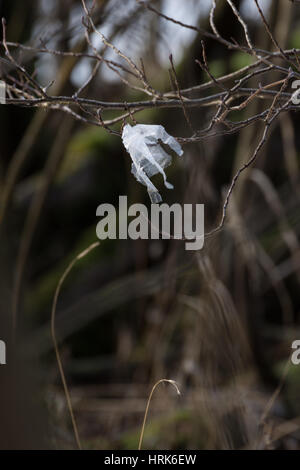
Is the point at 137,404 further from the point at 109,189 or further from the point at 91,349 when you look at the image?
the point at 109,189

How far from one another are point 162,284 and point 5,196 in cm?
70

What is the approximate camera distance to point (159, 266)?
2.59m

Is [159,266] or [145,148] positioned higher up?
[159,266]

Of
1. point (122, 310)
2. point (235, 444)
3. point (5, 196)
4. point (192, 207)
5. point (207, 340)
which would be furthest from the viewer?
point (122, 310)

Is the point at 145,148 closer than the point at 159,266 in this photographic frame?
Yes

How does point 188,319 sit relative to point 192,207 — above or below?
below

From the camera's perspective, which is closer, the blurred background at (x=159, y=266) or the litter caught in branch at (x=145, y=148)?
the litter caught in branch at (x=145, y=148)

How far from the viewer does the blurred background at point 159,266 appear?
180 cm

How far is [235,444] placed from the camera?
1.56 m

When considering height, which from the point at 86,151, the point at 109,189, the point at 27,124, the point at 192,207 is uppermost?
the point at 27,124

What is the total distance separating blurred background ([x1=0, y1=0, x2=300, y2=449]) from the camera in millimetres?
1805

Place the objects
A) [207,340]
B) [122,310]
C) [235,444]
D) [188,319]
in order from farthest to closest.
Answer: [122,310] < [188,319] < [207,340] < [235,444]

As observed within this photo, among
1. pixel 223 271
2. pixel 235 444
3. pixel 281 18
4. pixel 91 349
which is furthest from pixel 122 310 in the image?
pixel 281 18

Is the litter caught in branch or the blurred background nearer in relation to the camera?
the litter caught in branch
